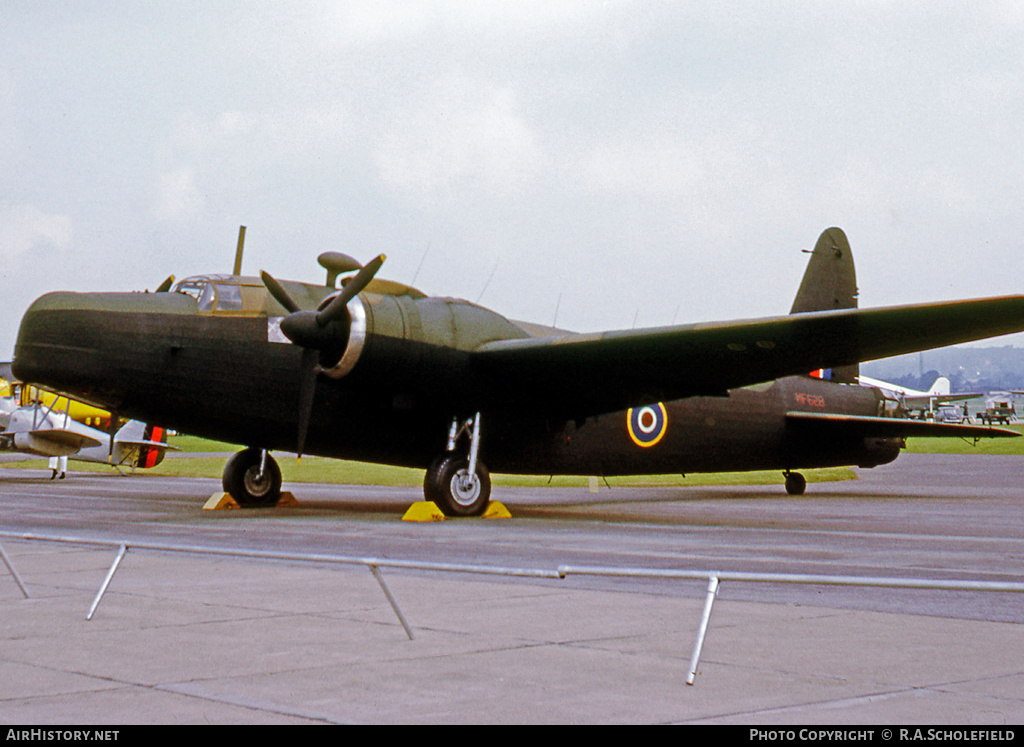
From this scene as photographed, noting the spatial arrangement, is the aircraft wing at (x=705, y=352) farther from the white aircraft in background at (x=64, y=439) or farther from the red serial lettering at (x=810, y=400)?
the white aircraft in background at (x=64, y=439)

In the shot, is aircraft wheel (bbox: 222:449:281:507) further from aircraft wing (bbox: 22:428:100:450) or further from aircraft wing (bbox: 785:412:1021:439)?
aircraft wing (bbox: 22:428:100:450)

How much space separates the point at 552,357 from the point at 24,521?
26.9ft

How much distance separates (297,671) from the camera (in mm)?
5473

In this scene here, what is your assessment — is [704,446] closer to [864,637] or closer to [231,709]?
[864,637]

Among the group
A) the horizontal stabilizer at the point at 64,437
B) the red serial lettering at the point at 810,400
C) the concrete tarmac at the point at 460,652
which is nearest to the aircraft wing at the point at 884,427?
the red serial lettering at the point at 810,400

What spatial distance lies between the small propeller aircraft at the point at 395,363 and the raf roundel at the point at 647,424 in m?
1.22

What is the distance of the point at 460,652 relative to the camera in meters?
5.99

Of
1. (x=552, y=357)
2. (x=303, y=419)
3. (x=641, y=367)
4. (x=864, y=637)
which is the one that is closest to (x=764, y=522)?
(x=641, y=367)

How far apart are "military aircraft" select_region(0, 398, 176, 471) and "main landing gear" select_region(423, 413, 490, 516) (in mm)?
14527

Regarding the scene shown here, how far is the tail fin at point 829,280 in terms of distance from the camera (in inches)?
Result: 971

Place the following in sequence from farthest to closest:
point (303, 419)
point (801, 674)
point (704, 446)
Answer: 1. point (704, 446)
2. point (303, 419)
3. point (801, 674)

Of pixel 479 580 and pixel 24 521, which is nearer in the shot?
pixel 479 580

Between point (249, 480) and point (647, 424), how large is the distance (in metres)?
7.57

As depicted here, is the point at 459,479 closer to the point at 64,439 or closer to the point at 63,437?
the point at 63,437
